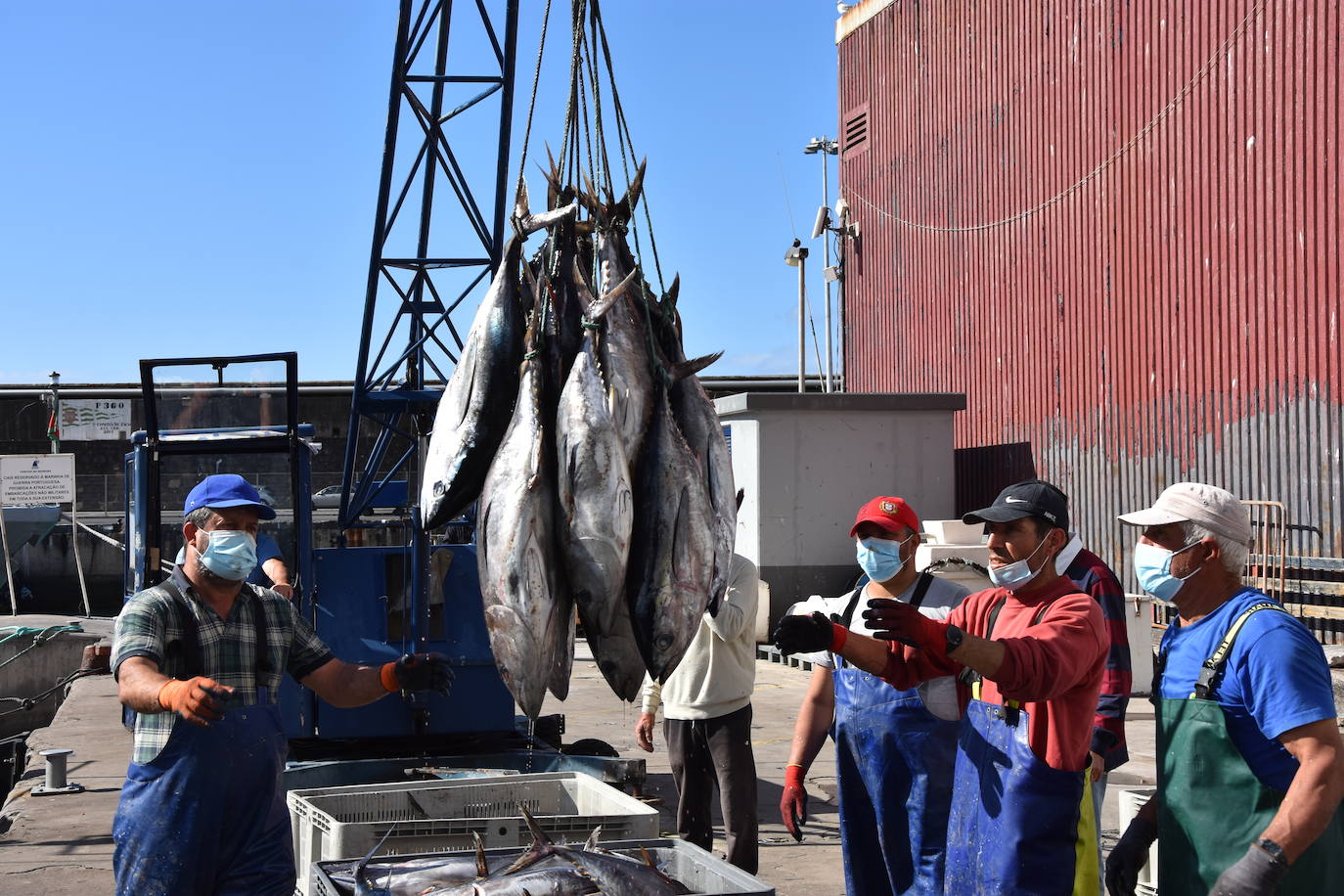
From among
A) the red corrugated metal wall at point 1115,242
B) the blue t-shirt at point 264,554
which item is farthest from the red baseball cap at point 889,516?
the red corrugated metal wall at point 1115,242

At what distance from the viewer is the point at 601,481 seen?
304 centimetres

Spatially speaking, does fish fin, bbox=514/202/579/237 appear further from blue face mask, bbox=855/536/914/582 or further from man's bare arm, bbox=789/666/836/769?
man's bare arm, bbox=789/666/836/769

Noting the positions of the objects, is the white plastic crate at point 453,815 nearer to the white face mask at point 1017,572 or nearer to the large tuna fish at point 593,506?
the large tuna fish at point 593,506

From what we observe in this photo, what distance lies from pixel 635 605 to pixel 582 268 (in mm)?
984

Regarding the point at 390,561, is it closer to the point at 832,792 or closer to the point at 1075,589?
the point at 832,792

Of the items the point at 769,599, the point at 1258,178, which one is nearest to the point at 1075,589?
the point at 1258,178

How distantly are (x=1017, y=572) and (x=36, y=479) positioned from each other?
17.8 metres

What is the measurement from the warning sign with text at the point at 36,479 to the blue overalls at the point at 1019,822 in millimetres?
17399

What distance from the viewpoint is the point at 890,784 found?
161 inches

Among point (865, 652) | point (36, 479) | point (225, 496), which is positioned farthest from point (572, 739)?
point (36, 479)

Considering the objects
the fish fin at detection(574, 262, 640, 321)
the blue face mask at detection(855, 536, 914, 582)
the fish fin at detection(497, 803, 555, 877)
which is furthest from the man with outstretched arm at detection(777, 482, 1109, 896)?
the fish fin at detection(574, 262, 640, 321)

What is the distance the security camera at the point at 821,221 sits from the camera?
68.5ft

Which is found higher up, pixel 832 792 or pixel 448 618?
pixel 448 618

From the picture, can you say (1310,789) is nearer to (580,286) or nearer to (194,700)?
(580,286)
